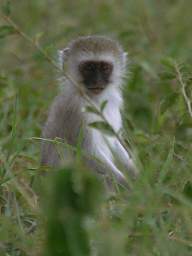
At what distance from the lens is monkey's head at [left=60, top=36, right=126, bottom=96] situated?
7.37 m

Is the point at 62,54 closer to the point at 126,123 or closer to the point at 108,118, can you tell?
the point at 108,118

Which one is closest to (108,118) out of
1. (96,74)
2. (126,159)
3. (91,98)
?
(91,98)

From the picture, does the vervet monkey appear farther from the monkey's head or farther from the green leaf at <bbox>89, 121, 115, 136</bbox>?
the green leaf at <bbox>89, 121, 115, 136</bbox>

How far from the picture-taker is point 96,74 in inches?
290

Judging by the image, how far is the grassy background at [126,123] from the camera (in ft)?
13.0

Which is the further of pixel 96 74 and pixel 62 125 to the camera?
pixel 96 74

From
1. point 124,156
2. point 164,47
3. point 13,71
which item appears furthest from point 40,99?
point 164,47

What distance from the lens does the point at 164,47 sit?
997 cm

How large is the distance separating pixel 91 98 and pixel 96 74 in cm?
33

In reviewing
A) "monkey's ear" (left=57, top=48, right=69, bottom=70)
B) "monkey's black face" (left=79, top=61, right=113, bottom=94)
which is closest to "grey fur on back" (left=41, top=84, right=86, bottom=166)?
"monkey's black face" (left=79, top=61, right=113, bottom=94)

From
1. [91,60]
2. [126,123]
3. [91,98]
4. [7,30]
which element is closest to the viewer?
[7,30]

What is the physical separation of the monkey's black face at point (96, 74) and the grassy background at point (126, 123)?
1.12 feet

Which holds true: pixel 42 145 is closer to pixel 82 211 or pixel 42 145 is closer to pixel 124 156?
pixel 124 156

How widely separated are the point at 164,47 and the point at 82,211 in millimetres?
7077
